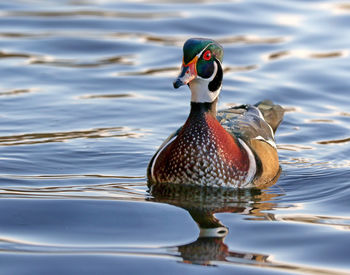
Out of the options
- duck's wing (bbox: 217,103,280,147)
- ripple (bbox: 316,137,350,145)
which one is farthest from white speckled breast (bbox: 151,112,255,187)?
ripple (bbox: 316,137,350,145)

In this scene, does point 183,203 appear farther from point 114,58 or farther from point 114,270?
point 114,58

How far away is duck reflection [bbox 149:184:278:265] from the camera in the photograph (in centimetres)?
636

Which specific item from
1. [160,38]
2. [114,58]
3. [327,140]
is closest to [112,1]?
[160,38]

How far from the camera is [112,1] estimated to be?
17.3 meters

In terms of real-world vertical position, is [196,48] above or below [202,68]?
above

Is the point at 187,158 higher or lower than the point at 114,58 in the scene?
lower

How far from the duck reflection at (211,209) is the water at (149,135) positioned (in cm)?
2

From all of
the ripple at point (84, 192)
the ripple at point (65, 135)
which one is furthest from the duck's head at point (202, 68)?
the ripple at point (65, 135)

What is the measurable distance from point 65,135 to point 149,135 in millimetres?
975

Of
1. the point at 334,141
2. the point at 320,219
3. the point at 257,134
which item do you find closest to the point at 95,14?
the point at 334,141

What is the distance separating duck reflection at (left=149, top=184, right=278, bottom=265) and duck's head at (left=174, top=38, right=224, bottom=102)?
2.87ft

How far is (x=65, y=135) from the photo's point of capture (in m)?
10.1

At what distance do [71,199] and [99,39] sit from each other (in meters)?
7.57

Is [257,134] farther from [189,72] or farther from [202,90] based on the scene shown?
[189,72]
